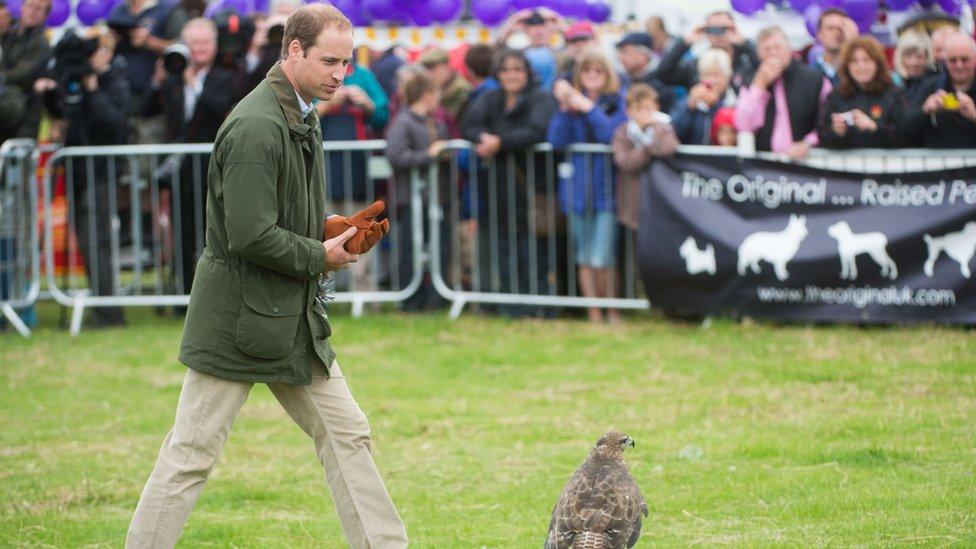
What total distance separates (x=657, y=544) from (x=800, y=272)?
6029mm

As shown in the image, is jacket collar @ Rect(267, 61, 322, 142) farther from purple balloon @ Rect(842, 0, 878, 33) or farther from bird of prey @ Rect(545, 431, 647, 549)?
purple balloon @ Rect(842, 0, 878, 33)

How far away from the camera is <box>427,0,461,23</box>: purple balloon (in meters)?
21.0

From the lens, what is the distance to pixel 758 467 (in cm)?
820

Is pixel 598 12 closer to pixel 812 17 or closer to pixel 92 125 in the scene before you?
pixel 812 17

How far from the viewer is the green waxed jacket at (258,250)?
218 inches

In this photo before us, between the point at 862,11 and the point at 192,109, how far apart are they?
7.18 m

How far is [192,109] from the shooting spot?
14.7m

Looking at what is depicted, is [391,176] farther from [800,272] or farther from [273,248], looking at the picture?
[273,248]

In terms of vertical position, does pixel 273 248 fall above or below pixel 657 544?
above

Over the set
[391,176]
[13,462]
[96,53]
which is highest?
[96,53]

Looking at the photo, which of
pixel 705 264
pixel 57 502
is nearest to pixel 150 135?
pixel 705 264

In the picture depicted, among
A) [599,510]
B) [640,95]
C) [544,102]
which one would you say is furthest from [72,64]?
[599,510]

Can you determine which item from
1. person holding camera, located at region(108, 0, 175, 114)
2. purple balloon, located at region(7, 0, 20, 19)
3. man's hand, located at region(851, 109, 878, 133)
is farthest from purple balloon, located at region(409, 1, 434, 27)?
man's hand, located at region(851, 109, 878, 133)

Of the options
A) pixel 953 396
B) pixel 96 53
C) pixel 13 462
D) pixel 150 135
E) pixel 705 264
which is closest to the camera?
pixel 13 462
